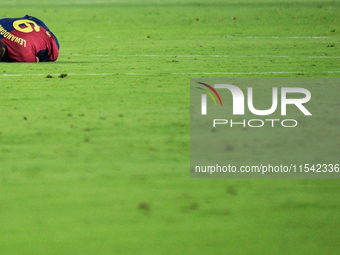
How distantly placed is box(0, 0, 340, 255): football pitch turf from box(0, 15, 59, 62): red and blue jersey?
0.49 m

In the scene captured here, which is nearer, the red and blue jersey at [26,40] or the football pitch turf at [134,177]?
the football pitch turf at [134,177]

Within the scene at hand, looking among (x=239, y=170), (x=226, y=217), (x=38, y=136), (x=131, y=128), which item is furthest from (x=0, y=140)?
(x=226, y=217)

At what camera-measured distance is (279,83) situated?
9.98 m

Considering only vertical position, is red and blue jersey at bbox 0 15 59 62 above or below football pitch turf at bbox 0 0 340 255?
above

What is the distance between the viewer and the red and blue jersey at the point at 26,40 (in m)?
12.2

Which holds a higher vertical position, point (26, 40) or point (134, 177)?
point (26, 40)

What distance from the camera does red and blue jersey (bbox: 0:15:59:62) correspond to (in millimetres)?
12227

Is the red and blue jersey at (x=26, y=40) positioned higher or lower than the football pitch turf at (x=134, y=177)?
higher

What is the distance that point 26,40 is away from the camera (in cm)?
1231

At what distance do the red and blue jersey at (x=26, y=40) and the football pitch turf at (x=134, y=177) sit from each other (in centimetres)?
49

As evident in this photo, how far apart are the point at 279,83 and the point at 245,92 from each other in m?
1.20

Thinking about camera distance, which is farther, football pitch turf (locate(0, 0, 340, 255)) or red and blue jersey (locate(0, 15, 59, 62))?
red and blue jersey (locate(0, 15, 59, 62))

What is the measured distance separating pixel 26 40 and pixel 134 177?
8322 millimetres

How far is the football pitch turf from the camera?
365cm
